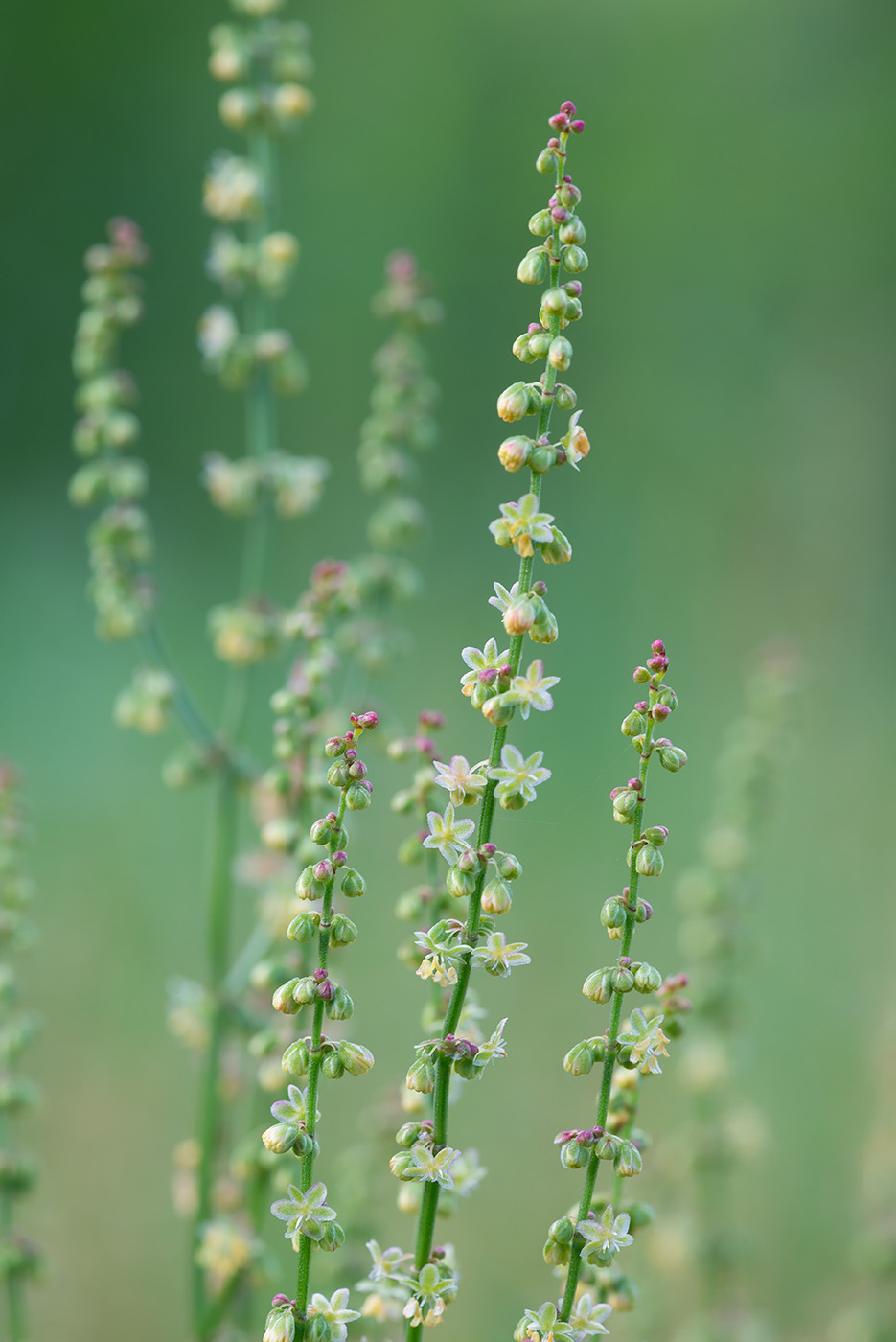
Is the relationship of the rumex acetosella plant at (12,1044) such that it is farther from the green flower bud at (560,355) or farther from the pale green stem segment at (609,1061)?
the green flower bud at (560,355)

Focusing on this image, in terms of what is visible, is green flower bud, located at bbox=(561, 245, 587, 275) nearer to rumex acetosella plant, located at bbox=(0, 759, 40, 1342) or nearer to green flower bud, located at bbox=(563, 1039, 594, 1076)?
green flower bud, located at bbox=(563, 1039, 594, 1076)

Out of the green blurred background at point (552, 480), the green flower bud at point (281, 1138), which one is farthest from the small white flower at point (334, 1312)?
the green blurred background at point (552, 480)

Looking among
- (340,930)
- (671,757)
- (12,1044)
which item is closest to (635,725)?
(671,757)

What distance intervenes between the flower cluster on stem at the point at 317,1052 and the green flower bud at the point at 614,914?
0.26 metres

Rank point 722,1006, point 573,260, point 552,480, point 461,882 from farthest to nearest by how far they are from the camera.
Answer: point 552,480 < point 722,1006 < point 573,260 < point 461,882

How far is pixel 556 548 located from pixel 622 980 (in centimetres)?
47

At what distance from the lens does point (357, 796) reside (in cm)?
136

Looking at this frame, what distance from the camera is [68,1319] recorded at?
3.32 m

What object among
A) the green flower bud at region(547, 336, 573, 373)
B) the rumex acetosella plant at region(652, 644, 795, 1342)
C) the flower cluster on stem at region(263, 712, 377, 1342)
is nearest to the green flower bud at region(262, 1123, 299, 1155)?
the flower cluster on stem at region(263, 712, 377, 1342)

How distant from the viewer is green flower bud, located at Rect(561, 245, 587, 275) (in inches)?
56.2

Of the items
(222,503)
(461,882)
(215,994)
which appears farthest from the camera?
(222,503)

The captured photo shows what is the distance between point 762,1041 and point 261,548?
2.92 m

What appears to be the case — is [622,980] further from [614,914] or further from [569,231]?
[569,231]

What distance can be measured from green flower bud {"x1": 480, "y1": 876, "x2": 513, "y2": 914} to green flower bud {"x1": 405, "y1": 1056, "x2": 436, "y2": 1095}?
17cm
